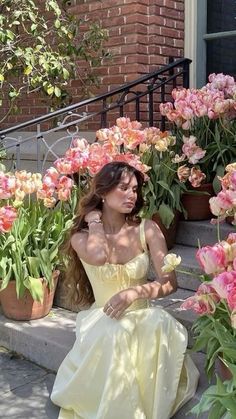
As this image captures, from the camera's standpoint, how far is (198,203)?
13.9ft

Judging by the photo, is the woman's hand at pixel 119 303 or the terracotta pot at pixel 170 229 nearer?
the woman's hand at pixel 119 303

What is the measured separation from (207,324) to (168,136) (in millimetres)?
1940

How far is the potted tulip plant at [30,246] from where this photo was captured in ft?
11.8

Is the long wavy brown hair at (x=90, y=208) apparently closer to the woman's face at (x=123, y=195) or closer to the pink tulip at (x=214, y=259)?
the woman's face at (x=123, y=195)

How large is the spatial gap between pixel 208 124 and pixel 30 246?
1.58m

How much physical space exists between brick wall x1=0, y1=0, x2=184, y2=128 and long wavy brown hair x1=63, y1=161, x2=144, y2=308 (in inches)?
107

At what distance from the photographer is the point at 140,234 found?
116 inches

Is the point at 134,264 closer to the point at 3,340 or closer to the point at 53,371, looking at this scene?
the point at 53,371

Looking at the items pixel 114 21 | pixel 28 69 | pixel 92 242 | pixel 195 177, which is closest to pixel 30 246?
pixel 92 242

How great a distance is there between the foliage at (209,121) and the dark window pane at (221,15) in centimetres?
146

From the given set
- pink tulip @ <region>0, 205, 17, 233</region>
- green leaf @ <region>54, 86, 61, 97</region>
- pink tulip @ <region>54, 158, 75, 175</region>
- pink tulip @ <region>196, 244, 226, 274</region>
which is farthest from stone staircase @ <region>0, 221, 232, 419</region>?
green leaf @ <region>54, 86, 61, 97</region>

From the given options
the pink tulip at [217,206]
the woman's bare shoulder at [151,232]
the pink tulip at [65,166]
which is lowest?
the woman's bare shoulder at [151,232]

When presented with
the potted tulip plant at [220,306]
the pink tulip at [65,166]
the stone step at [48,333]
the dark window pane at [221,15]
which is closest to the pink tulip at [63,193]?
the pink tulip at [65,166]

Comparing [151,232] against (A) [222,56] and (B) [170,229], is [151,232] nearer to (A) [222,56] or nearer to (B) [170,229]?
(B) [170,229]
